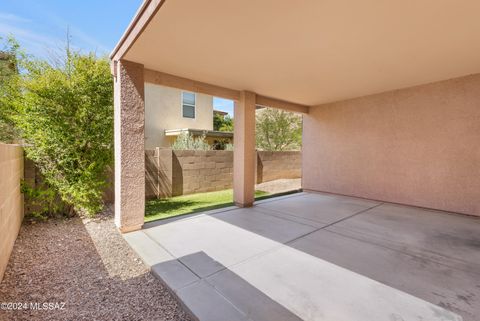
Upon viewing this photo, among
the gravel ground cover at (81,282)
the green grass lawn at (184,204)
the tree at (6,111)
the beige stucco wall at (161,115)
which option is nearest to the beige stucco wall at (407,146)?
the green grass lawn at (184,204)

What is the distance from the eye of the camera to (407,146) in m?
6.18

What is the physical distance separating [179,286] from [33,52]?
5852 mm

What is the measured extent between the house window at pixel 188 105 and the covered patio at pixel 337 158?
793cm

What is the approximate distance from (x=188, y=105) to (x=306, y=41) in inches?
440

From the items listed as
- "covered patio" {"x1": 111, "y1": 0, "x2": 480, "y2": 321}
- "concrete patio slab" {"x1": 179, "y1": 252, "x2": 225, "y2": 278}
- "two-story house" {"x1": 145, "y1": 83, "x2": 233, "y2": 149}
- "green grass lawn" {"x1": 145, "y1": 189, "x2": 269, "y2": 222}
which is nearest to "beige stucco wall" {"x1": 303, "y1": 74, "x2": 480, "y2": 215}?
"covered patio" {"x1": 111, "y1": 0, "x2": 480, "y2": 321}

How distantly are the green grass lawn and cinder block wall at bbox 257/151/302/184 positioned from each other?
2.91 m

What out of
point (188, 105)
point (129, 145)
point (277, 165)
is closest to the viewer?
point (129, 145)

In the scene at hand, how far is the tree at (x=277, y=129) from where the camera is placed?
14.6 metres

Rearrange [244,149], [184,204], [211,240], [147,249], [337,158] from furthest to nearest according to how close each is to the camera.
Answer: [337,158]
[184,204]
[244,149]
[211,240]
[147,249]

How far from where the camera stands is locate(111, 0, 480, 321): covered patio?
2514 mm

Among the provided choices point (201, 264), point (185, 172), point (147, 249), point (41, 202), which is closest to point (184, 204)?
point (185, 172)

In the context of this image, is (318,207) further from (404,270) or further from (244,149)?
(404,270)

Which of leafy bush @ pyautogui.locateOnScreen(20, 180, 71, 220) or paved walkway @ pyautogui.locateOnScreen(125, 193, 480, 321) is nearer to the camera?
paved walkway @ pyautogui.locateOnScreen(125, 193, 480, 321)

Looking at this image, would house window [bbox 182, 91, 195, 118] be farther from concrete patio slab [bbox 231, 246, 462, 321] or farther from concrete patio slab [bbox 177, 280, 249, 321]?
concrete patio slab [bbox 177, 280, 249, 321]
